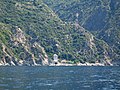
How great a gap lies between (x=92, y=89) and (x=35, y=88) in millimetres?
16207

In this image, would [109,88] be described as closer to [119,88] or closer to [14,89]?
[119,88]

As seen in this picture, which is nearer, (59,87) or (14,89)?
(14,89)

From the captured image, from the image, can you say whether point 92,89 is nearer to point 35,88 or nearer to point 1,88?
point 35,88

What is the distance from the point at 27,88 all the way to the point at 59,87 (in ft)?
35.8

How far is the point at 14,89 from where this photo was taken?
4579 inches

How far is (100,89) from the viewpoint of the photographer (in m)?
121

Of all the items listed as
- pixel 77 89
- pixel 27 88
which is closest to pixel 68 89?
pixel 77 89

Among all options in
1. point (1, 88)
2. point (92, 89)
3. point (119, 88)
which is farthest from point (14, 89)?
point (119, 88)

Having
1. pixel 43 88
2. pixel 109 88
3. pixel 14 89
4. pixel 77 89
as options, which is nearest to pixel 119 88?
pixel 109 88

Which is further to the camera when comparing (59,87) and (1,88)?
(59,87)

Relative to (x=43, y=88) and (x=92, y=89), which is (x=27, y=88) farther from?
(x=92, y=89)

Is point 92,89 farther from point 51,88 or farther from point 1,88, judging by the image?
point 1,88

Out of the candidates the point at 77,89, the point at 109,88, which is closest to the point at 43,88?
the point at 77,89

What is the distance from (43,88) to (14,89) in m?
9.65
